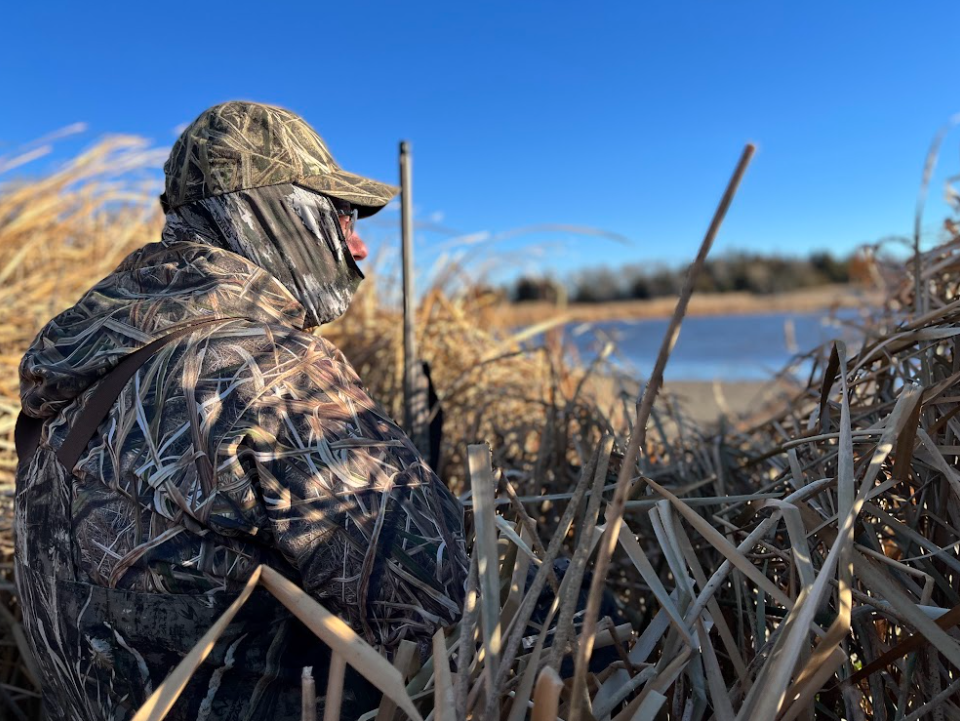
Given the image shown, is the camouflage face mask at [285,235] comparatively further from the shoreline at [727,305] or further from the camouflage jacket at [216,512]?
the shoreline at [727,305]

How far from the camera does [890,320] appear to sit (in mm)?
2854

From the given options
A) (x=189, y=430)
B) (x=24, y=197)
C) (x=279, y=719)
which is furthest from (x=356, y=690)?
(x=24, y=197)

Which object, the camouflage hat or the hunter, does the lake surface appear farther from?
the hunter

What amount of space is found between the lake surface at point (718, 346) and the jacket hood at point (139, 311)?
293 centimetres

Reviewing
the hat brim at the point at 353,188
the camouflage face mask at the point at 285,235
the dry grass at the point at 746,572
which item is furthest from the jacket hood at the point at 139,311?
the dry grass at the point at 746,572

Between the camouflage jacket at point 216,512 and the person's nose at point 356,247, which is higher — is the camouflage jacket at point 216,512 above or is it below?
below

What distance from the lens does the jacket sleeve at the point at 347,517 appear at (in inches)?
52.7

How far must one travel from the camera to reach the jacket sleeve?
1340mm

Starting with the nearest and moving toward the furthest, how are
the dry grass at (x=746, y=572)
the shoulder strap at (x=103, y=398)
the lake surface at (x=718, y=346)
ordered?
the dry grass at (x=746, y=572)
the shoulder strap at (x=103, y=398)
the lake surface at (x=718, y=346)

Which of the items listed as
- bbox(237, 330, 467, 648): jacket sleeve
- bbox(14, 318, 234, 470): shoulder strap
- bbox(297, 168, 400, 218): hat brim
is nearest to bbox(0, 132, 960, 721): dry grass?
bbox(237, 330, 467, 648): jacket sleeve

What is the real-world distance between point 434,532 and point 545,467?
6.11 ft

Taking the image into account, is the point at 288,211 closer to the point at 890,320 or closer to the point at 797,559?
the point at 797,559

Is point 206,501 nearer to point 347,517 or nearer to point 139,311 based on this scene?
point 347,517

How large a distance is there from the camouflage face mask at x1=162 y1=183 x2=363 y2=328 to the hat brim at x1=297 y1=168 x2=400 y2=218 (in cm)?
3
